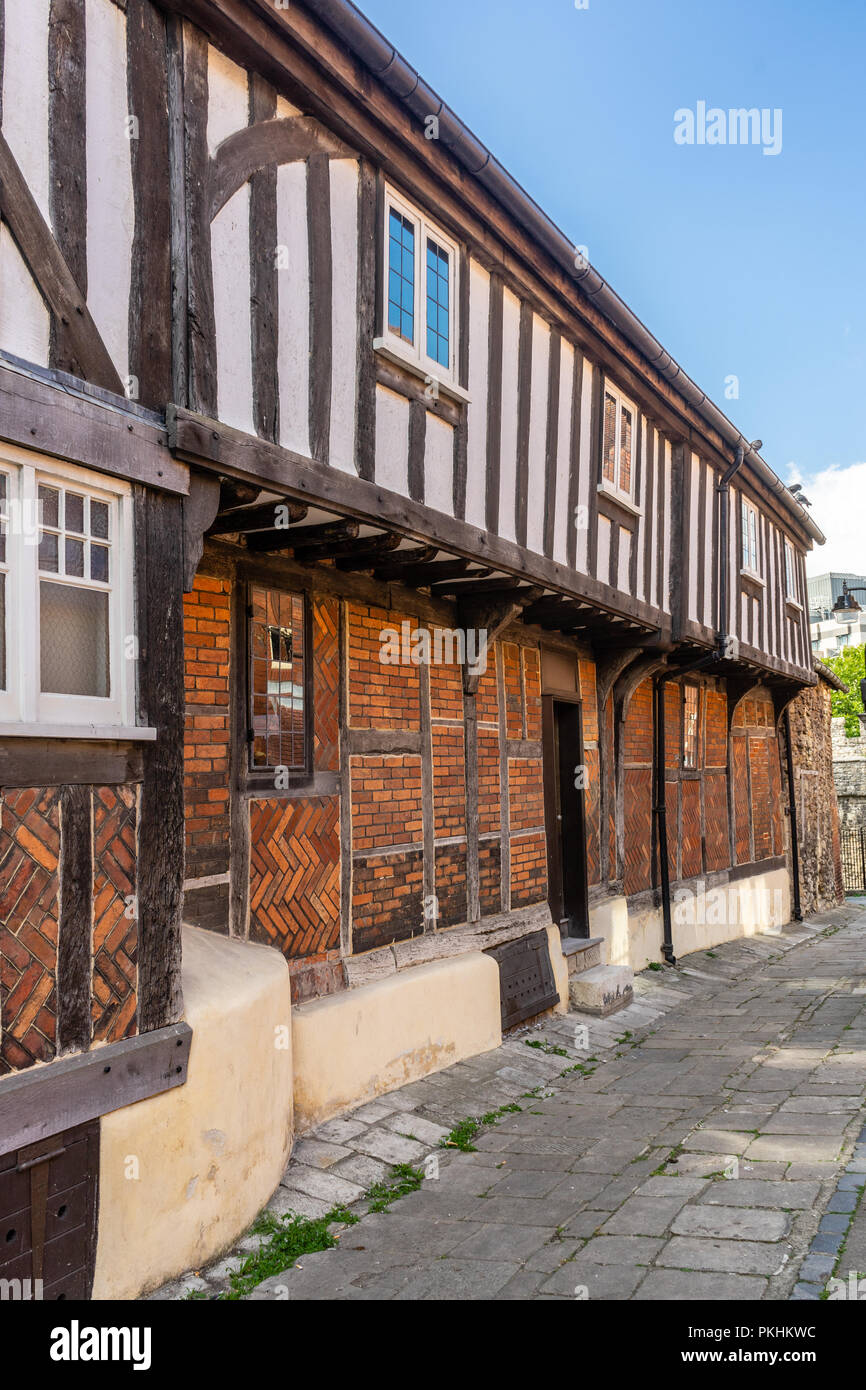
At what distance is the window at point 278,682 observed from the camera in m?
5.77

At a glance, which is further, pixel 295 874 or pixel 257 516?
pixel 295 874

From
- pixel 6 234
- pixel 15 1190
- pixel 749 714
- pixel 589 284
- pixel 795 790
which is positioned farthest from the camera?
pixel 795 790

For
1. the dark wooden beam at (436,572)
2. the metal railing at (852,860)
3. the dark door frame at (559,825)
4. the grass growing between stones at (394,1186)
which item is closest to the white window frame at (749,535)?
the dark door frame at (559,825)

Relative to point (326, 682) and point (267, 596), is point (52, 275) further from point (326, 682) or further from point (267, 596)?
point (326, 682)

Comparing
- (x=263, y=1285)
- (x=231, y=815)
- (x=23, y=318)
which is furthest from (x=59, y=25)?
(x=263, y=1285)

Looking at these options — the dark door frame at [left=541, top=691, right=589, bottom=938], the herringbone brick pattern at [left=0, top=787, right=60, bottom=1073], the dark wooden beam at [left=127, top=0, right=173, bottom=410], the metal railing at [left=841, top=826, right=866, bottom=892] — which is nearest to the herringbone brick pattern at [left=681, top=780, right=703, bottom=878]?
the dark door frame at [left=541, top=691, right=589, bottom=938]

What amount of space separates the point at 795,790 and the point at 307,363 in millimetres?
14336

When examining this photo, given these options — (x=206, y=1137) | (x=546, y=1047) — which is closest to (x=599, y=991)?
(x=546, y=1047)

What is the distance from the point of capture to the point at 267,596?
232 inches

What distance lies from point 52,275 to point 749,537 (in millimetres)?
11508

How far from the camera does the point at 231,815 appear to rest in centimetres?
552

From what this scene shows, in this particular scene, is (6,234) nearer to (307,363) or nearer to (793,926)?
(307,363)

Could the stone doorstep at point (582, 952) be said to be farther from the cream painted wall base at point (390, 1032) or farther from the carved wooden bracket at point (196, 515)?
the carved wooden bracket at point (196, 515)

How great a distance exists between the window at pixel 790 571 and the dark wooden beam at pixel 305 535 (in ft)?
37.6
